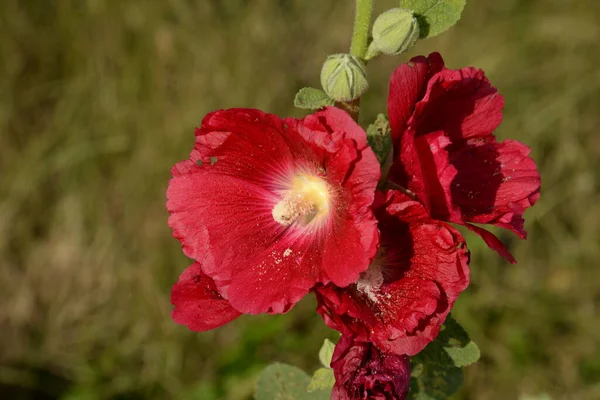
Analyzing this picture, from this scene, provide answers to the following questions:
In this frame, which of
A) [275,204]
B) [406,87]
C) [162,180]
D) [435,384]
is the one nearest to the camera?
[406,87]

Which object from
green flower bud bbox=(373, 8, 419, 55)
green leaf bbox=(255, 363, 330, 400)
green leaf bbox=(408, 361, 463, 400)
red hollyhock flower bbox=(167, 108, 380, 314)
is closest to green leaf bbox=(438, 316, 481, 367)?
green leaf bbox=(408, 361, 463, 400)

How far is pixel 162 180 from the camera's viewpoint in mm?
3543

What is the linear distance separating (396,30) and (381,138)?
22cm

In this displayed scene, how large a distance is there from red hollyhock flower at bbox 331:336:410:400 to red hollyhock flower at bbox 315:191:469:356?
0.04m

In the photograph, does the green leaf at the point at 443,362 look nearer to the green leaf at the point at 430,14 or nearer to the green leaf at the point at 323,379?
the green leaf at the point at 323,379

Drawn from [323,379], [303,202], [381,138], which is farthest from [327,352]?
[381,138]

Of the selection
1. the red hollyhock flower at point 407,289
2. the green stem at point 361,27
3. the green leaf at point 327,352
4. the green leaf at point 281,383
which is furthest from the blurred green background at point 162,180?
the green stem at point 361,27

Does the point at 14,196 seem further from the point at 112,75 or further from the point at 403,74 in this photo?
the point at 403,74

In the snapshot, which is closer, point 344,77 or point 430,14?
point 344,77

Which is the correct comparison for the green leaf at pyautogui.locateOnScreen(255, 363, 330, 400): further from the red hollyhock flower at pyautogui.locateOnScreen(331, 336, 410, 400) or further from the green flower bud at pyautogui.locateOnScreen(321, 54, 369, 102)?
the green flower bud at pyautogui.locateOnScreen(321, 54, 369, 102)

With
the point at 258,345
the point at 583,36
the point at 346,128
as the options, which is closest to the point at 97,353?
the point at 258,345

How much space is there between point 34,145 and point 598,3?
10.5 ft

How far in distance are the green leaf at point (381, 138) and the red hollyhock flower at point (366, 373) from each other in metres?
0.37

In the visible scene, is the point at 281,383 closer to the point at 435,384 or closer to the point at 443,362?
the point at 435,384
